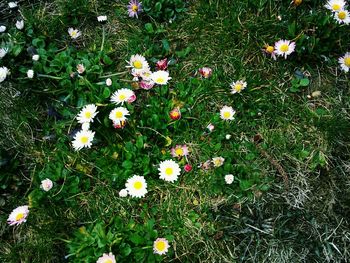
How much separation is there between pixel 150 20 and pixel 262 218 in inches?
50.5

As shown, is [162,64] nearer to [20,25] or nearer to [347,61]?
[20,25]

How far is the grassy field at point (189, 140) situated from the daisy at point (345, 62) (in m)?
0.06

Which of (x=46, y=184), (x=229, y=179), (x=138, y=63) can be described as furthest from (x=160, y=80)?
(x=46, y=184)

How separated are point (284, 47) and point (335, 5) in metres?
0.35

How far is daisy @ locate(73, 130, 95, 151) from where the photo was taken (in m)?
2.14

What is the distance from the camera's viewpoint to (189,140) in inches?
87.5

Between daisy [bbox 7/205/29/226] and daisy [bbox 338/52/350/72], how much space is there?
5.71 ft

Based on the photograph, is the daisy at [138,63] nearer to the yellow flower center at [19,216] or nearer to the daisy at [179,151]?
the daisy at [179,151]

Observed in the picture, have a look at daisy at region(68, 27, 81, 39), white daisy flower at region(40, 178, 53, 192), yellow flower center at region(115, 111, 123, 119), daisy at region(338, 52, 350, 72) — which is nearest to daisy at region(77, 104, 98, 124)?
yellow flower center at region(115, 111, 123, 119)

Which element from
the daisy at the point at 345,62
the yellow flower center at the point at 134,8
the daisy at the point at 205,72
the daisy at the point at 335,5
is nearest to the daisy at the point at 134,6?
the yellow flower center at the point at 134,8

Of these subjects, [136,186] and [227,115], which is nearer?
[136,186]

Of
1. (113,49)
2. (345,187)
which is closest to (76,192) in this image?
(113,49)

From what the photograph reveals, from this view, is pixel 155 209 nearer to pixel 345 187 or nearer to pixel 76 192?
pixel 76 192

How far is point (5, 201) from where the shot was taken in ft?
7.02
